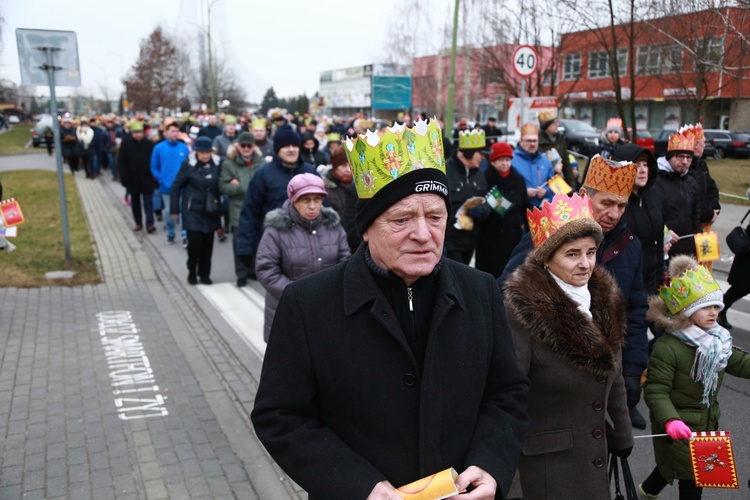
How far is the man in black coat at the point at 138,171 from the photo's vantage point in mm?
12656

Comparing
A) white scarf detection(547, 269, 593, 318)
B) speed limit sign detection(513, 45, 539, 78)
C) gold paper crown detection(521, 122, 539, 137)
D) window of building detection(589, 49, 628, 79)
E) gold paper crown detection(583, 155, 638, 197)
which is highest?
window of building detection(589, 49, 628, 79)

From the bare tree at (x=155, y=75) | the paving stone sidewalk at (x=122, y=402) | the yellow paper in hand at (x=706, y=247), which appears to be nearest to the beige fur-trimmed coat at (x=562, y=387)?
the paving stone sidewalk at (x=122, y=402)

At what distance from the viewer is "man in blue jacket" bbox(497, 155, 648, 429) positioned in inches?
145

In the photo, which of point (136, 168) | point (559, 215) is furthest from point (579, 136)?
point (559, 215)

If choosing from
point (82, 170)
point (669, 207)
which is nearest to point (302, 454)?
point (669, 207)

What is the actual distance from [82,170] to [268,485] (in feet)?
92.6

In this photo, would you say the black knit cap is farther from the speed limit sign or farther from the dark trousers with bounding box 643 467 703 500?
the speed limit sign

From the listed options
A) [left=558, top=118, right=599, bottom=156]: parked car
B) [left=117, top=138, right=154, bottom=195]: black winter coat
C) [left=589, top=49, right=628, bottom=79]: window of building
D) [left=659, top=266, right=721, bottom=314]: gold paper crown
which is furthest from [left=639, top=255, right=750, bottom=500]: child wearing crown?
[left=558, top=118, right=599, bottom=156]: parked car

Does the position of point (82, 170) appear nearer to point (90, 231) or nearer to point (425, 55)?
point (90, 231)

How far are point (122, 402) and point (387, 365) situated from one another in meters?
4.04

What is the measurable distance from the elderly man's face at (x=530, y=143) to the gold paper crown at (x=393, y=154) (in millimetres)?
5986

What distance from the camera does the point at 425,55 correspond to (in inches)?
1877

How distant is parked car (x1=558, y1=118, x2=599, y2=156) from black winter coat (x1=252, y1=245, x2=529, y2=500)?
92.3 feet

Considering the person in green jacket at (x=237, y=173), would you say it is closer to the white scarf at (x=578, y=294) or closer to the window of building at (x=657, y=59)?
the white scarf at (x=578, y=294)
